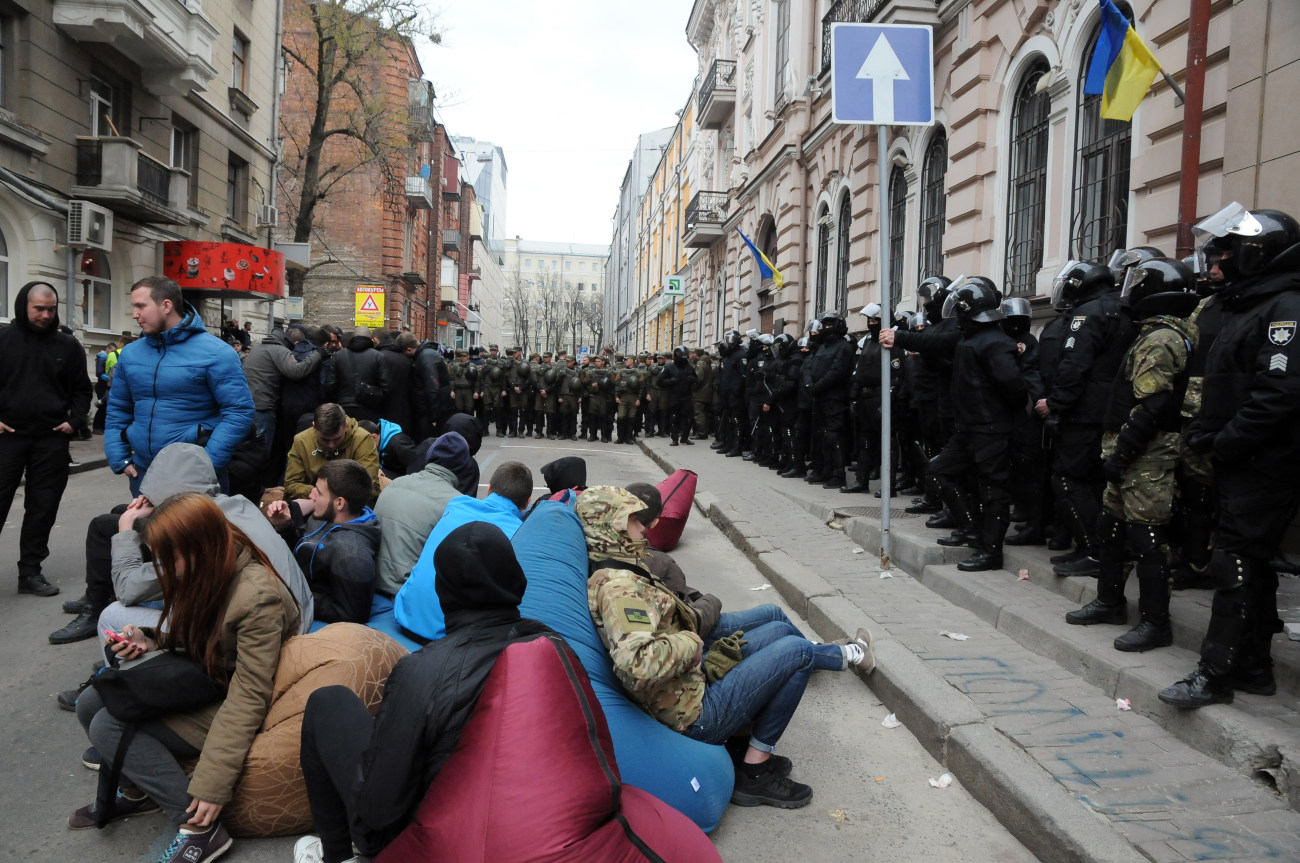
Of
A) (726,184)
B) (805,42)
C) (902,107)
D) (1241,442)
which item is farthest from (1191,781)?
(726,184)

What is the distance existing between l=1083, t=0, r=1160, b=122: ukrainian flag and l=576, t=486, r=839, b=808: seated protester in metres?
5.49

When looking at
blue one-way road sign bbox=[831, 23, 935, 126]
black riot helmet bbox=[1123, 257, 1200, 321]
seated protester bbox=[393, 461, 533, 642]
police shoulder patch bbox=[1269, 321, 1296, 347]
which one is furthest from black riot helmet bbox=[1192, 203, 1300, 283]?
seated protester bbox=[393, 461, 533, 642]

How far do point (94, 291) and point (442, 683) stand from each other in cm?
1863

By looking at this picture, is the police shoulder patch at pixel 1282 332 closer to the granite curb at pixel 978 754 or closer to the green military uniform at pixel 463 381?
the granite curb at pixel 978 754

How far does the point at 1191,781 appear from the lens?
3.32 metres

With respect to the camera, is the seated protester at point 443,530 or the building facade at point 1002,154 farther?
the building facade at point 1002,154

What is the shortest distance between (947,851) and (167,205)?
19.9 meters

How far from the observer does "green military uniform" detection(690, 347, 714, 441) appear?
19.4 meters

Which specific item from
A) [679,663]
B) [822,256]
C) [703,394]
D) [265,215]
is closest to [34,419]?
[679,663]

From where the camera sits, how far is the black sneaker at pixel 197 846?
9.30ft

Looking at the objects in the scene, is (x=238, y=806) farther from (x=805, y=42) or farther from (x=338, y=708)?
(x=805, y=42)

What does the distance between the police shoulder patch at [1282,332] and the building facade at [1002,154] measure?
8.98 feet

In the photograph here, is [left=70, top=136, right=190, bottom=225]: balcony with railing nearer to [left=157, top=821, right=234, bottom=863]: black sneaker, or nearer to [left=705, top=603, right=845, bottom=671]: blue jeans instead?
[left=705, top=603, right=845, bottom=671]: blue jeans

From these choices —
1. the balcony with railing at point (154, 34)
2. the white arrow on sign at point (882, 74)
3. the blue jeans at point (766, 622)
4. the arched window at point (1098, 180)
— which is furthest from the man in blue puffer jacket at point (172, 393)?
the balcony with railing at point (154, 34)
